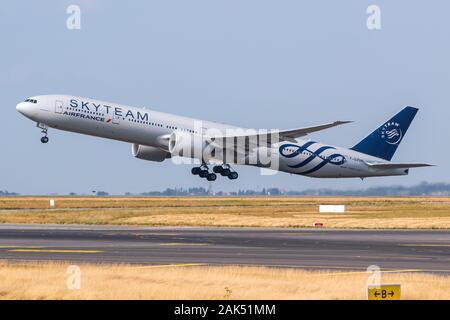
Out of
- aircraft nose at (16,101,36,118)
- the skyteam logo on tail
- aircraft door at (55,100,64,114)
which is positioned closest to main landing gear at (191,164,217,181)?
aircraft door at (55,100,64,114)

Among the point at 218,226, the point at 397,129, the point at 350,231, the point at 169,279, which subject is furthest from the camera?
the point at 397,129

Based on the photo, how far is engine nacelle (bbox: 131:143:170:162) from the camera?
240ft

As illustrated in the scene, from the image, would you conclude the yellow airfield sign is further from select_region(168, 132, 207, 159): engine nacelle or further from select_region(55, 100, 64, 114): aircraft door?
select_region(168, 132, 207, 159): engine nacelle

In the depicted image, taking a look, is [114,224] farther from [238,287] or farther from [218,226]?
[238,287]

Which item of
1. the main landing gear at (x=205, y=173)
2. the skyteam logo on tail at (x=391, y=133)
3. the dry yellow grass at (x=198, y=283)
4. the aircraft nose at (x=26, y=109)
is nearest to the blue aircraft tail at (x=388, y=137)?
the skyteam logo on tail at (x=391, y=133)

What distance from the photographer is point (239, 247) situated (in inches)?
1569

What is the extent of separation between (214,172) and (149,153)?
Result: 576cm

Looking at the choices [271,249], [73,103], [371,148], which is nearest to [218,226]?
[73,103]

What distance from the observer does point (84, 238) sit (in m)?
45.6

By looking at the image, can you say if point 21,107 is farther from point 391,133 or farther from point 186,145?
point 391,133

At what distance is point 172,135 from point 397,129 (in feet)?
102

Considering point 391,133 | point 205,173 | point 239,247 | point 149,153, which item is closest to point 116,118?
point 149,153

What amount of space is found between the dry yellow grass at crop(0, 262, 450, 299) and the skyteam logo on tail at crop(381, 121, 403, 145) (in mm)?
59679

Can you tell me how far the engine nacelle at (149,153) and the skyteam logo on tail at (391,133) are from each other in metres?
25.0
